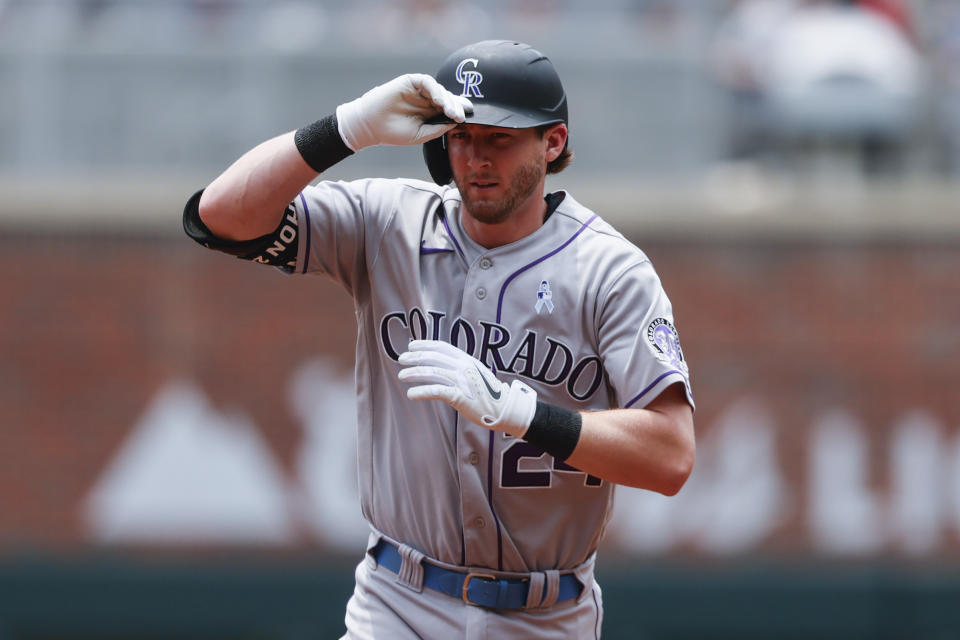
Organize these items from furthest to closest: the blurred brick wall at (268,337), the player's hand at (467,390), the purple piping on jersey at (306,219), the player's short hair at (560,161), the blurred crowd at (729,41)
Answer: the blurred crowd at (729,41), the blurred brick wall at (268,337), the player's short hair at (560,161), the purple piping on jersey at (306,219), the player's hand at (467,390)

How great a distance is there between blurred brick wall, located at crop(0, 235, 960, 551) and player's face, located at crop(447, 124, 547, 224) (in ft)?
14.6

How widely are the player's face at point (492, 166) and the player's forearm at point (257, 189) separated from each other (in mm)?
358

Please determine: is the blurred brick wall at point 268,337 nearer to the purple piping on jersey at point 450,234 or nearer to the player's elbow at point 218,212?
the purple piping on jersey at point 450,234

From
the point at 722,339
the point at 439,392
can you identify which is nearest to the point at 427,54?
the point at 722,339

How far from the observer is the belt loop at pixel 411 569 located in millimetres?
3566

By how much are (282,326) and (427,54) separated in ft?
5.58

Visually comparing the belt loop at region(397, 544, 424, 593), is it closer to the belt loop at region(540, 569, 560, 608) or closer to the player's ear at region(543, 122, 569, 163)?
the belt loop at region(540, 569, 560, 608)

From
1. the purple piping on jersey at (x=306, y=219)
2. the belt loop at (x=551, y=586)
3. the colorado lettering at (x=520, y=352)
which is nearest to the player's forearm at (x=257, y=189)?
the purple piping on jersey at (x=306, y=219)

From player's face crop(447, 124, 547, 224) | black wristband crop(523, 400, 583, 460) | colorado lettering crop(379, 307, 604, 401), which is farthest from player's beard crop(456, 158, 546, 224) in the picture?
black wristband crop(523, 400, 583, 460)

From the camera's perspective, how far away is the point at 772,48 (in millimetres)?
8336

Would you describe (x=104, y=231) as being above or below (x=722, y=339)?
above

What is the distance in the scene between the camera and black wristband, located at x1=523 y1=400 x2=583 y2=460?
3203 millimetres

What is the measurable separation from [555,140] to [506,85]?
26cm

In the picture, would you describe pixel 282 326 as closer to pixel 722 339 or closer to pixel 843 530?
pixel 722 339
